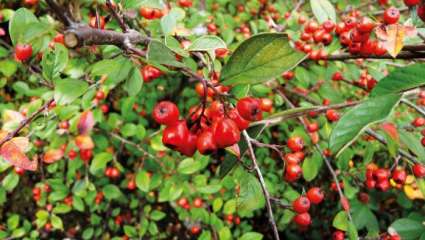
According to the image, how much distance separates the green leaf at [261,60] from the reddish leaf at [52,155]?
5.32ft

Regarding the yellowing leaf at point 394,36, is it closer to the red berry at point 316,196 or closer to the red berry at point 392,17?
the red berry at point 392,17

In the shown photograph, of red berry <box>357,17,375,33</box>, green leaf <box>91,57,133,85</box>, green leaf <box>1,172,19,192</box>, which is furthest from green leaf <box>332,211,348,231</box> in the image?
green leaf <box>1,172,19,192</box>

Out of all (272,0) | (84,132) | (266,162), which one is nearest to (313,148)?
(266,162)

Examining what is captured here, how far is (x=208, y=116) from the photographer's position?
1.23 m

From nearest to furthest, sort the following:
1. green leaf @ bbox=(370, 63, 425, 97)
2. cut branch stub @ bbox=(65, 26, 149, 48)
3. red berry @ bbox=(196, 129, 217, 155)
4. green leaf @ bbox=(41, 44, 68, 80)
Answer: cut branch stub @ bbox=(65, 26, 149, 48)
green leaf @ bbox=(370, 63, 425, 97)
red berry @ bbox=(196, 129, 217, 155)
green leaf @ bbox=(41, 44, 68, 80)

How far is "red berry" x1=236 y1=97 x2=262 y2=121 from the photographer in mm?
1040

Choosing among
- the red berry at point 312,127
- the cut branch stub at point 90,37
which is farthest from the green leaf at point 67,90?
the red berry at point 312,127

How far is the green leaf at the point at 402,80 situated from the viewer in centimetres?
95

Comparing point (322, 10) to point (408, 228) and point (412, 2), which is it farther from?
point (408, 228)

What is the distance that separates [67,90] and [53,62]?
0.12m

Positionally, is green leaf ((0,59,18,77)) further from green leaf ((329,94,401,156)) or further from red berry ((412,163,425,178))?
red berry ((412,163,425,178))

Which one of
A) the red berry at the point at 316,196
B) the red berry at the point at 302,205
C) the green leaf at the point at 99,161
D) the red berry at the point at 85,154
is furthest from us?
the red berry at the point at 85,154

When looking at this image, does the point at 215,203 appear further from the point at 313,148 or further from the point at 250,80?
the point at 250,80

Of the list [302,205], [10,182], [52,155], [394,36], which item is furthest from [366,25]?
[10,182]
